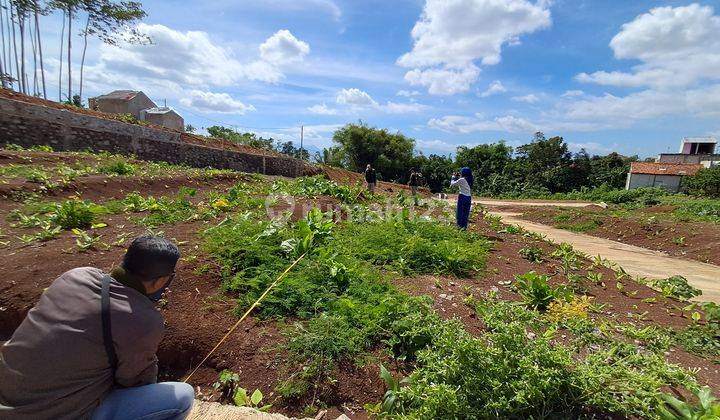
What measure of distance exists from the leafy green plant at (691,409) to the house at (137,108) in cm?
3326

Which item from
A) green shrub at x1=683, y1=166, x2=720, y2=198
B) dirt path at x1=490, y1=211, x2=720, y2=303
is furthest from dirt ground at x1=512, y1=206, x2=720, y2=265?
green shrub at x1=683, y1=166, x2=720, y2=198

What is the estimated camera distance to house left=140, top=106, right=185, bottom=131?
3052 centimetres

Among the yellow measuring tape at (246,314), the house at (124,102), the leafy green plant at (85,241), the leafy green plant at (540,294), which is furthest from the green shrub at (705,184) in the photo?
the house at (124,102)

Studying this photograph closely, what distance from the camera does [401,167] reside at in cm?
3553

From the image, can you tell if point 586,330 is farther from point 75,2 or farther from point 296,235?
point 75,2

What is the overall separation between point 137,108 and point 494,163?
106ft

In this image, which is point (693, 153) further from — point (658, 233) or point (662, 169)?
point (658, 233)

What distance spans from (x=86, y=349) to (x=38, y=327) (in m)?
0.25

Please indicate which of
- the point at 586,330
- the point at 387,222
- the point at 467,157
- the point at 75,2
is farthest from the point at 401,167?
the point at 586,330

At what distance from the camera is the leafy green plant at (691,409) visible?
2270mm

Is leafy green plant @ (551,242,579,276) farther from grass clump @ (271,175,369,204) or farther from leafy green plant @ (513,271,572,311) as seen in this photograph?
grass clump @ (271,175,369,204)

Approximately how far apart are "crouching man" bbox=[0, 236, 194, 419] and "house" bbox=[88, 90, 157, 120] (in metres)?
34.1

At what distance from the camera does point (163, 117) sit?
102 feet

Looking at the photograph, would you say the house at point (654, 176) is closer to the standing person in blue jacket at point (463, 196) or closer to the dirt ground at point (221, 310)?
the standing person in blue jacket at point (463, 196)
